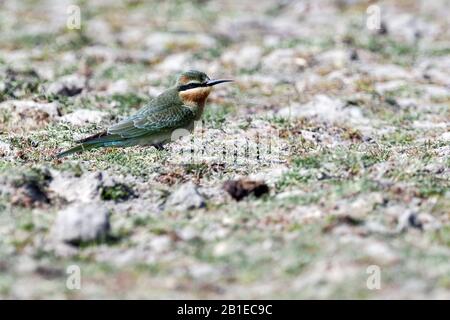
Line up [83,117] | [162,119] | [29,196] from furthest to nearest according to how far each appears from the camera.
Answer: [83,117]
[162,119]
[29,196]

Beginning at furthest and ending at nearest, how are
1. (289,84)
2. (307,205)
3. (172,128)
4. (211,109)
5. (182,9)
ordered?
(182,9)
(289,84)
(211,109)
(172,128)
(307,205)

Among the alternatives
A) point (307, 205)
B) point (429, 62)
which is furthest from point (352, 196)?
point (429, 62)

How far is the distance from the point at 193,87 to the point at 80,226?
3.83m

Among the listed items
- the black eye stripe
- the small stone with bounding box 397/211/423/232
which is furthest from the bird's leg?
the small stone with bounding box 397/211/423/232

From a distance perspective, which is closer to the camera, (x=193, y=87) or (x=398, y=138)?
(x=193, y=87)

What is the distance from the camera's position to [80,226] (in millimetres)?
6605

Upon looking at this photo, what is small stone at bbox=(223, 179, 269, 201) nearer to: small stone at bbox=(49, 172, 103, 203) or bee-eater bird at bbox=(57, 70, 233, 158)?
small stone at bbox=(49, 172, 103, 203)

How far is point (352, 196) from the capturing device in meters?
7.52

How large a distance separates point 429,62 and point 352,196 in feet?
26.3

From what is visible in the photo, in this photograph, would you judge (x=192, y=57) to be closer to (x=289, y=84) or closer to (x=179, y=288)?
(x=289, y=84)

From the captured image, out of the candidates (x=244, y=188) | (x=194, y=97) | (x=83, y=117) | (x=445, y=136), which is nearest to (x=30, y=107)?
Result: (x=83, y=117)

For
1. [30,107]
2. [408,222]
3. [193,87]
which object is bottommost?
[408,222]

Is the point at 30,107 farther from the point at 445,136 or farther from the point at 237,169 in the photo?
the point at 445,136
